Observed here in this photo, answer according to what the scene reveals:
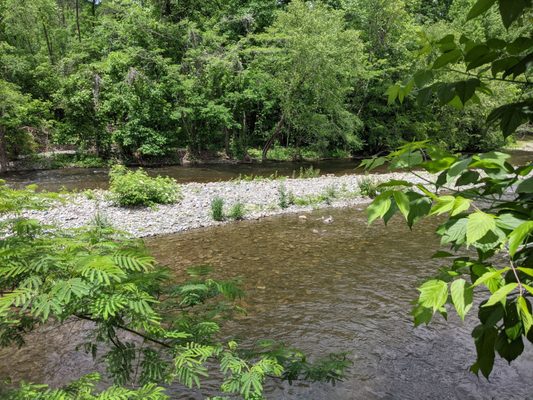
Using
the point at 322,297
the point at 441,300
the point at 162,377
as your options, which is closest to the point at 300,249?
the point at 322,297

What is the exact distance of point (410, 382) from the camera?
17.1 feet

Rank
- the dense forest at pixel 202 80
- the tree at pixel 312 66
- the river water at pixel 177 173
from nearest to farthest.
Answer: the river water at pixel 177 173
the tree at pixel 312 66
the dense forest at pixel 202 80

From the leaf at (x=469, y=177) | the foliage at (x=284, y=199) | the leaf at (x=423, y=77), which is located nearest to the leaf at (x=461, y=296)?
the leaf at (x=469, y=177)

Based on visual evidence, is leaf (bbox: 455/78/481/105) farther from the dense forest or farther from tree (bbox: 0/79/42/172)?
tree (bbox: 0/79/42/172)

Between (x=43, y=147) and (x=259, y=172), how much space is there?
652 inches

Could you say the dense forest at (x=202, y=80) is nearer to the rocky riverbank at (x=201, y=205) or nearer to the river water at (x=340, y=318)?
the rocky riverbank at (x=201, y=205)

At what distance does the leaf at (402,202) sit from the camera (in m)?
1.21

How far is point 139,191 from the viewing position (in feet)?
43.8

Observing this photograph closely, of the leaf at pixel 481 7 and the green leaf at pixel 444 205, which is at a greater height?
the leaf at pixel 481 7

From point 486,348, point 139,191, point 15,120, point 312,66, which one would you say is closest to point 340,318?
point 486,348

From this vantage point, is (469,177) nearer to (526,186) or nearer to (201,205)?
(526,186)

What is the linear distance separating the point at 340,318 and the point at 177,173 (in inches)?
676

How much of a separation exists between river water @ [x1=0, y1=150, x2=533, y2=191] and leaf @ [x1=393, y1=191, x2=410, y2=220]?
59.9 ft

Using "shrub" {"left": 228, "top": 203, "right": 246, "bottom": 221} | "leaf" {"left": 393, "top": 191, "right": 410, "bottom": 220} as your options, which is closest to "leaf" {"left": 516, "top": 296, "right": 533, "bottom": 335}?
"leaf" {"left": 393, "top": 191, "right": 410, "bottom": 220}
